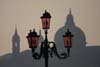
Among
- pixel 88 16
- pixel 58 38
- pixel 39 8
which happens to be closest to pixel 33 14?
pixel 39 8

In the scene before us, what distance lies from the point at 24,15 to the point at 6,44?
73cm

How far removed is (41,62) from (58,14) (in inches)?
42.5

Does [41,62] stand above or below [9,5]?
below

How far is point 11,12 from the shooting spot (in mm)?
6688

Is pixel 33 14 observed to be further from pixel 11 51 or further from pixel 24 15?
pixel 11 51

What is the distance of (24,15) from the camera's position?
21.9 feet

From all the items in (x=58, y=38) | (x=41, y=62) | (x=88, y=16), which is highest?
(x=88, y=16)

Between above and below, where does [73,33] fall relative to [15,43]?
above

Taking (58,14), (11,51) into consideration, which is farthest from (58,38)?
(11,51)

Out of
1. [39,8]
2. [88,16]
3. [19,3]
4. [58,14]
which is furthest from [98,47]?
[19,3]

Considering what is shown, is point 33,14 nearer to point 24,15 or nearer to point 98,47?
point 24,15

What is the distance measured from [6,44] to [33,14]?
0.86 m

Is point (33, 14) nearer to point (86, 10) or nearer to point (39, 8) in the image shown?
point (39, 8)

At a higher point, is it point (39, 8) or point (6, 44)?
point (39, 8)
